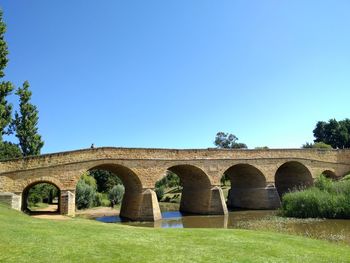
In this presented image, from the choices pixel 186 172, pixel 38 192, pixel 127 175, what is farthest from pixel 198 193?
pixel 38 192

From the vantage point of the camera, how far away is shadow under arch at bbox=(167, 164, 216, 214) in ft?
91.5

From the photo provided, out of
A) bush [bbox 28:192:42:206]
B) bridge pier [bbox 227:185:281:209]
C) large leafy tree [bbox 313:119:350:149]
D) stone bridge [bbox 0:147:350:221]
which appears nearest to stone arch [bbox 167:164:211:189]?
stone bridge [bbox 0:147:350:221]

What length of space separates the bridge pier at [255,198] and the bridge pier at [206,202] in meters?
4.61

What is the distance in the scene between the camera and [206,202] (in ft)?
91.7

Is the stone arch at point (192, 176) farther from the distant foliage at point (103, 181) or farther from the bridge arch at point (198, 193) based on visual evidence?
the distant foliage at point (103, 181)

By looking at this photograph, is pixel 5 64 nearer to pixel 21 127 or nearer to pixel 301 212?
pixel 21 127

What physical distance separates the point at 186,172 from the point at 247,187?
6.73 m

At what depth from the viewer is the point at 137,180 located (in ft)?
82.4

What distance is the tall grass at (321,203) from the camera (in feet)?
66.7

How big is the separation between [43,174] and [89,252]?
49.6 ft

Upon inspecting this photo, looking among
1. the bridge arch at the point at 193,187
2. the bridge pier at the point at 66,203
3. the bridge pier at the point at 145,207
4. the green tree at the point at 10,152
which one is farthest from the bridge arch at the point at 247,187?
the green tree at the point at 10,152

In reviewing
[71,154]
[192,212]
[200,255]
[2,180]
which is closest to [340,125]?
[192,212]

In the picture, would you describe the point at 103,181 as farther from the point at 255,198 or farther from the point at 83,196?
the point at 255,198

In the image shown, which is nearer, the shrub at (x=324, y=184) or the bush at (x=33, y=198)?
the shrub at (x=324, y=184)
